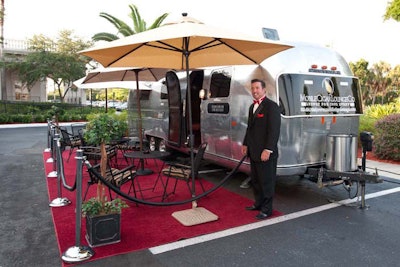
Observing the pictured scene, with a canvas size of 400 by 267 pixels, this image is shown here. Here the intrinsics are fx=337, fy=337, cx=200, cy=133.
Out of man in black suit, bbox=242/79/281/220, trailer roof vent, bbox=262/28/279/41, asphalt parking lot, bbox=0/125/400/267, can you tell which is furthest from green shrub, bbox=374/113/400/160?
man in black suit, bbox=242/79/281/220

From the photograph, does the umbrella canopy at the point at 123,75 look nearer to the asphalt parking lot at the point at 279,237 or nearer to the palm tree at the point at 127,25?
the asphalt parking lot at the point at 279,237

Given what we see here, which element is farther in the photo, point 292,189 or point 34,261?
point 292,189

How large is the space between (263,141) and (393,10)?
12.3 m

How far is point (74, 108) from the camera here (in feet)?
88.9

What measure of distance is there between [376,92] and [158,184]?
51.4m

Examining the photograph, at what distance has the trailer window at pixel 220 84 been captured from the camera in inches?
243

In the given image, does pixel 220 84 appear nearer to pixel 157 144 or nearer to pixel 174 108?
pixel 174 108

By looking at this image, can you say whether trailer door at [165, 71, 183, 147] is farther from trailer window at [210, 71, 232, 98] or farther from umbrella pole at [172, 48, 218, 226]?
umbrella pole at [172, 48, 218, 226]

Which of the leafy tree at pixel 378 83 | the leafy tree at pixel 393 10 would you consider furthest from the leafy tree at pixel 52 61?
the leafy tree at pixel 378 83

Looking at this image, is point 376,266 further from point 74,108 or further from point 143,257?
point 74,108

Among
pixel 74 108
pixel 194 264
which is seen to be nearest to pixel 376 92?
pixel 74 108

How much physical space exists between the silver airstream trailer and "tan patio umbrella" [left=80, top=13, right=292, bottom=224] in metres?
0.53

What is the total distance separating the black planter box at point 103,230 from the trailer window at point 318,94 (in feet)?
9.79

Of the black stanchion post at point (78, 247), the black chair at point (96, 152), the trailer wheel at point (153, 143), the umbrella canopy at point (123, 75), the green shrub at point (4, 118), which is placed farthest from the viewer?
the green shrub at point (4, 118)
